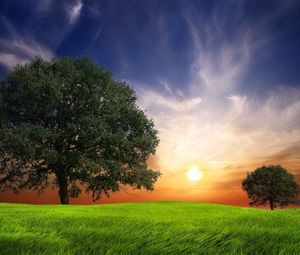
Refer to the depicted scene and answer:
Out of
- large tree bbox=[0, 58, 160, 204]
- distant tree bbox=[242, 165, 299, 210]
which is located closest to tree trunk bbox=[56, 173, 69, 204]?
large tree bbox=[0, 58, 160, 204]

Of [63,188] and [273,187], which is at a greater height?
[273,187]

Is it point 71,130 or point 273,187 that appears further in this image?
point 273,187

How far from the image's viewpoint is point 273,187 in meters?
65.9

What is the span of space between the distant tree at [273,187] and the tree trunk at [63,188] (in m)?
41.2

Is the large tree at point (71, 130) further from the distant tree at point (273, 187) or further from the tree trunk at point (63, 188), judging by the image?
the distant tree at point (273, 187)

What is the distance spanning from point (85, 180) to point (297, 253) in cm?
2981

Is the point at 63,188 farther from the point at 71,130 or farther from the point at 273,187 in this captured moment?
the point at 273,187

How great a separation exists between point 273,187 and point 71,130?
4647 cm

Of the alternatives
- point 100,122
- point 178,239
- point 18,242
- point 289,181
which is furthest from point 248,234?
point 289,181

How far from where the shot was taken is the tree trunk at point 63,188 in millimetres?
34469

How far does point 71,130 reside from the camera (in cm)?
3134

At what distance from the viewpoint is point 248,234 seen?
6.72m

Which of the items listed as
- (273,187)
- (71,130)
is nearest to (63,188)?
(71,130)

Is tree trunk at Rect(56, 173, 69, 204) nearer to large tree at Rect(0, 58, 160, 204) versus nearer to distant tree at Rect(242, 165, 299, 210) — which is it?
large tree at Rect(0, 58, 160, 204)
